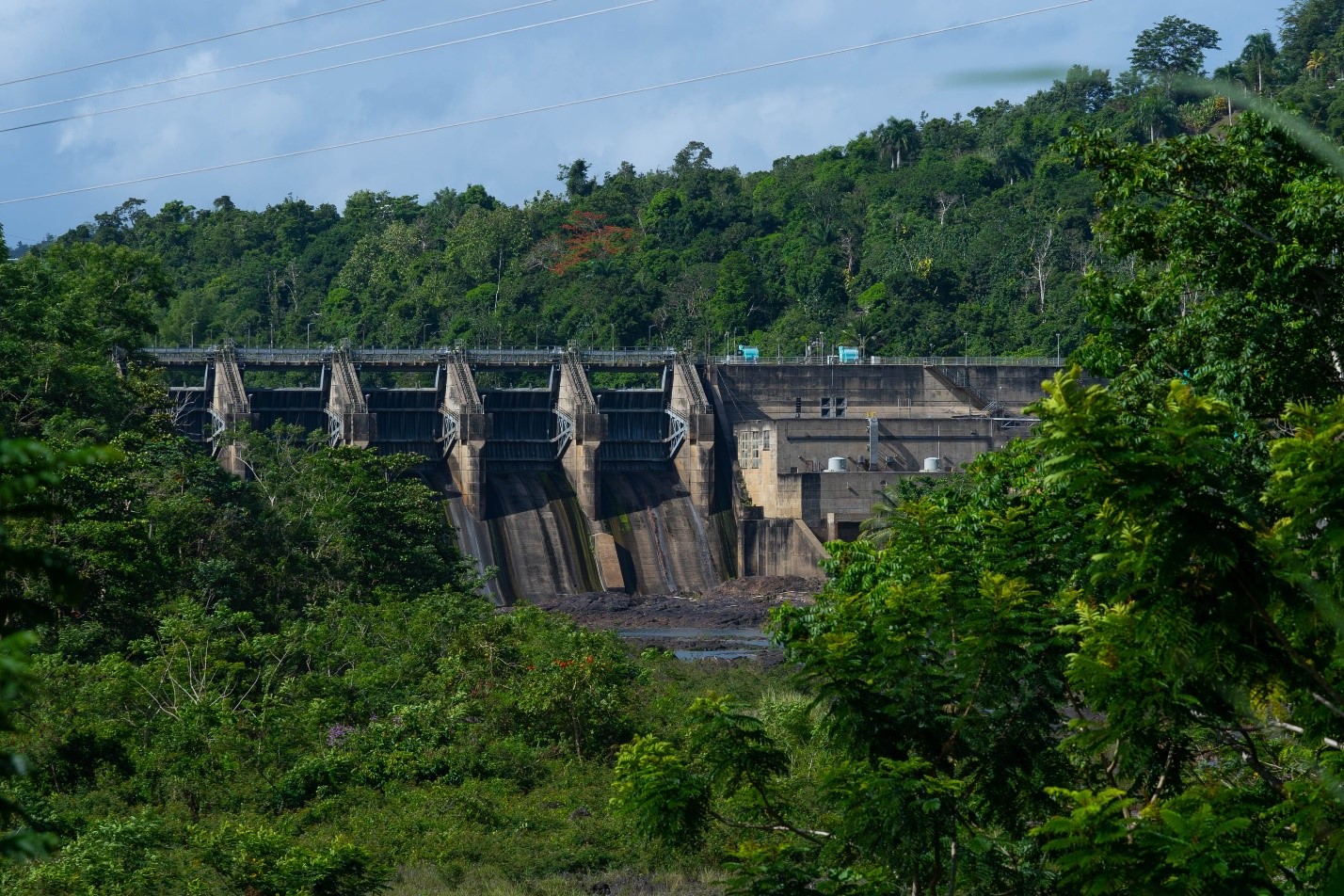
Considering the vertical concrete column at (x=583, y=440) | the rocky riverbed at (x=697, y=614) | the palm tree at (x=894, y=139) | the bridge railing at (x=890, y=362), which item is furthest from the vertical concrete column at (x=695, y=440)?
the palm tree at (x=894, y=139)

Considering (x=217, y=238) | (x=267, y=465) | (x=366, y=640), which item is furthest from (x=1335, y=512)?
(x=217, y=238)

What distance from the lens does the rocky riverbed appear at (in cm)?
6581

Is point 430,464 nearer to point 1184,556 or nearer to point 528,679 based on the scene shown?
point 528,679

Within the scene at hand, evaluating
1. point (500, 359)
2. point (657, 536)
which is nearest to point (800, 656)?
point (657, 536)

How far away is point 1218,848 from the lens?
11.0m

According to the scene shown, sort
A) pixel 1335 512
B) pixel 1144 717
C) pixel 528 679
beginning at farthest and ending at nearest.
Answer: pixel 528 679 → pixel 1144 717 → pixel 1335 512

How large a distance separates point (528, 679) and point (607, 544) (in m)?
40.1

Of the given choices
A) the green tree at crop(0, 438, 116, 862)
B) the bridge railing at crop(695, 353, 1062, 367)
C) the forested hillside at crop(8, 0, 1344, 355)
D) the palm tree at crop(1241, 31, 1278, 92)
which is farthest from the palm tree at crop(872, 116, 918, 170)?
the green tree at crop(0, 438, 116, 862)

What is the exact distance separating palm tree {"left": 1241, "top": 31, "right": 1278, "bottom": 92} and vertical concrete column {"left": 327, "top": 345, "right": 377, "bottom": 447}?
8084cm

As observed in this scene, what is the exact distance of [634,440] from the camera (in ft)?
263

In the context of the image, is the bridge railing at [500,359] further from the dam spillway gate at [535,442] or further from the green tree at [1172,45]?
the green tree at [1172,45]

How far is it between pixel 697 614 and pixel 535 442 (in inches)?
472

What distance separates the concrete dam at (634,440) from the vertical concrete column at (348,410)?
0.08m

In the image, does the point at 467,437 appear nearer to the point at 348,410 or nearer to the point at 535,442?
the point at 535,442
